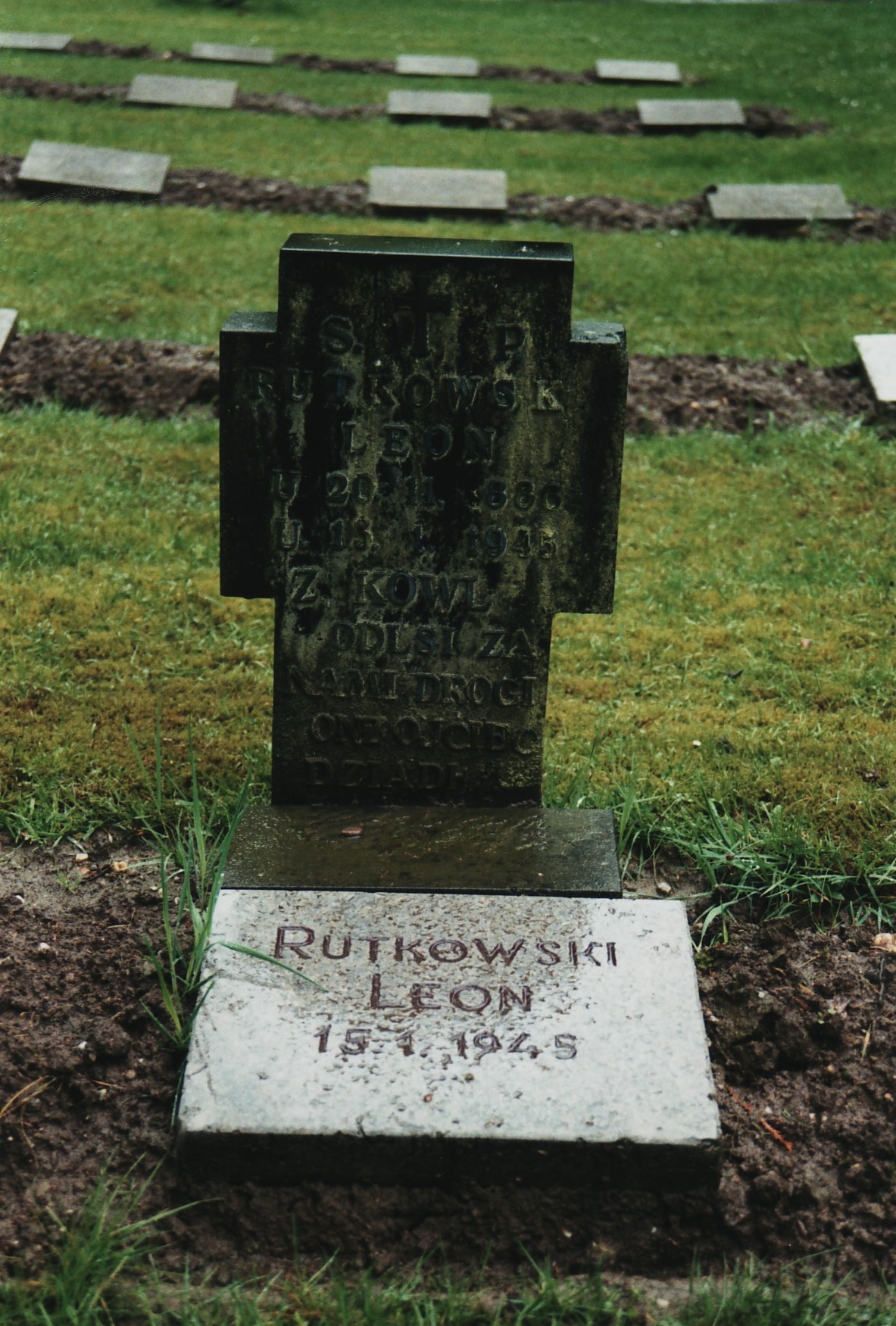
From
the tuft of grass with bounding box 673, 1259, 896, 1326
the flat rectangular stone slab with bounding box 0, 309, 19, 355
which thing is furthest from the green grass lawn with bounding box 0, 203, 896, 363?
the tuft of grass with bounding box 673, 1259, 896, 1326

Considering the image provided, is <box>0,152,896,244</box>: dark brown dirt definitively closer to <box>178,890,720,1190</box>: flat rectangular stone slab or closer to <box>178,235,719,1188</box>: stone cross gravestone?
<box>178,235,719,1188</box>: stone cross gravestone

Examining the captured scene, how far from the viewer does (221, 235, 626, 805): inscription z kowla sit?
9.39ft

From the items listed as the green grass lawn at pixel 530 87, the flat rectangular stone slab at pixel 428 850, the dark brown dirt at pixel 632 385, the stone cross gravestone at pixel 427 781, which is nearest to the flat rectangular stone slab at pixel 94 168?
the green grass lawn at pixel 530 87

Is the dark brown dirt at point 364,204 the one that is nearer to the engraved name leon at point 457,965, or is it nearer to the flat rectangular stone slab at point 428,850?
the flat rectangular stone slab at point 428,850

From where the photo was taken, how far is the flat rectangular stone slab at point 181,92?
10578mm

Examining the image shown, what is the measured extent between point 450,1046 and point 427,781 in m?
0.85

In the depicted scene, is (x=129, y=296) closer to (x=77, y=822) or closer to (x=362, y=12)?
(x=77, y=822)

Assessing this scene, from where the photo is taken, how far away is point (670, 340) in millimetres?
6559

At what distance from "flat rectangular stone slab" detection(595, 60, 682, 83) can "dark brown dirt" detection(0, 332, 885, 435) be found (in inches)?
270

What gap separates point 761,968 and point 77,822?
1.57 meters

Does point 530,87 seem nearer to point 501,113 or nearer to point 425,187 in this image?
point 501,113

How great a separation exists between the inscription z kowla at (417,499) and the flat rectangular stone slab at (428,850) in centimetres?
12

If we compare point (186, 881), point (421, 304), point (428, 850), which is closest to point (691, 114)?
point (421, 304)

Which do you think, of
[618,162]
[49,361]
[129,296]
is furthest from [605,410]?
[618,162]
